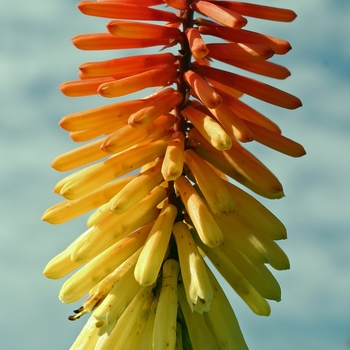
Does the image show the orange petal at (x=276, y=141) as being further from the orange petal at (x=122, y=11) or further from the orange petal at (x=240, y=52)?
the orange petal at (x=122, y=11)

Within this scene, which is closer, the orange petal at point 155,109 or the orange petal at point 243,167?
the orange petal at point 155,109

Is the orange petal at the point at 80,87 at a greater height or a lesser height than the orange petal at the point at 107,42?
lesser

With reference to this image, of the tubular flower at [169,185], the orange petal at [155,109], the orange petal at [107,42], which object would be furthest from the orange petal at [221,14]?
the orange petal at [155,109]

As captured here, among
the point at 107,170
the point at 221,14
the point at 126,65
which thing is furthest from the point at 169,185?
the point at 221,14

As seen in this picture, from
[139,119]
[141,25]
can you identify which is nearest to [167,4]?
[141,25]

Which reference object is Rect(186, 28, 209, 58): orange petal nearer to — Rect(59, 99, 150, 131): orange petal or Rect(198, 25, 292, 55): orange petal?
Rect(198, 25, 292, 55): orange petal

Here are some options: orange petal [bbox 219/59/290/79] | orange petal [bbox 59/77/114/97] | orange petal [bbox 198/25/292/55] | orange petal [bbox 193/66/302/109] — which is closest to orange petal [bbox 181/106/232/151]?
orange petal [bbox 193/66/302/109]
